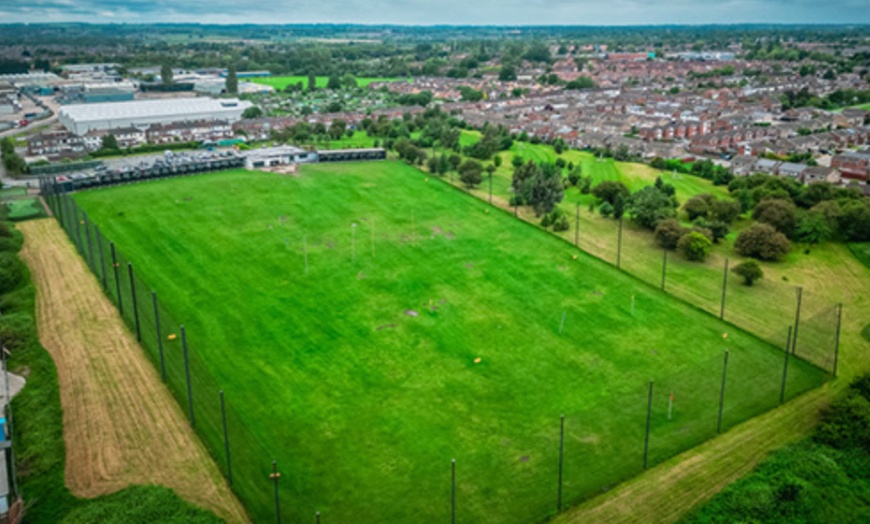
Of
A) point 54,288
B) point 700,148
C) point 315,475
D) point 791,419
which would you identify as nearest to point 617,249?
point 791,419

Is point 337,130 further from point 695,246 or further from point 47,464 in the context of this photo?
point 47,464

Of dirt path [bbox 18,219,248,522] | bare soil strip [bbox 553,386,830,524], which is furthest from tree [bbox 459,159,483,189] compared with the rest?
bare soil strip [bbox 553,386,830,524]

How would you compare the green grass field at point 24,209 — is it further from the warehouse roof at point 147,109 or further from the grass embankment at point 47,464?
the warehouse roof at point 147,109

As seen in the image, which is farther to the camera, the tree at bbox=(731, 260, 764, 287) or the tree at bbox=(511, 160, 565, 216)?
the tree at bbox=(511, 160, 565, 216)

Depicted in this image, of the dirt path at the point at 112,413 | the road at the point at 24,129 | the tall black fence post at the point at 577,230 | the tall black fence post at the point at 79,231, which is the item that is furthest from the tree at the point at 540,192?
the road at the point at 24,129

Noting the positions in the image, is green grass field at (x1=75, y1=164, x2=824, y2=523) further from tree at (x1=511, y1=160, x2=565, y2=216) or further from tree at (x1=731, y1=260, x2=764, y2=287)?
tree at (x1=731, y1=260, x2=764, y2=287)

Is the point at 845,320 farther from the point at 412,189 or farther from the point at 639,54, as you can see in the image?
the point at 639,54
